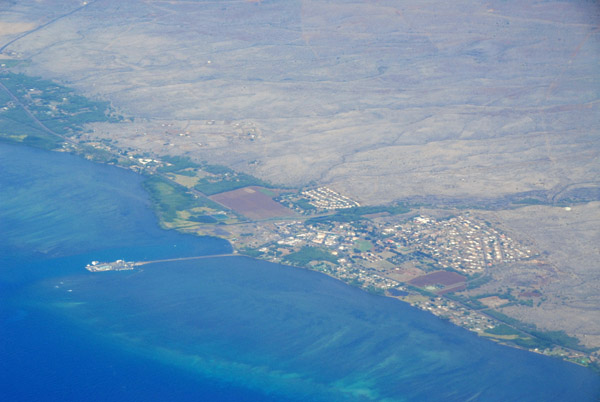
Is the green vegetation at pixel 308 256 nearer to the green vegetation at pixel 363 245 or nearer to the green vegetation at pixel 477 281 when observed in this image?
the green vegetation at pixel 363 245

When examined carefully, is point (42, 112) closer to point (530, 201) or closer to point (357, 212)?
point (357, 212)

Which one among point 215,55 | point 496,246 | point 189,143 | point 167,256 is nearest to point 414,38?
point 215,55

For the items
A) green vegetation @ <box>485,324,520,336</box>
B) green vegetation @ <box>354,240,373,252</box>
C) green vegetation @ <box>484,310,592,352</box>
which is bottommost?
green vegetation @ <box>484,310,592,352</box>

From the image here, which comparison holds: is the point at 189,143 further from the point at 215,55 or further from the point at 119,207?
the point at 215,55

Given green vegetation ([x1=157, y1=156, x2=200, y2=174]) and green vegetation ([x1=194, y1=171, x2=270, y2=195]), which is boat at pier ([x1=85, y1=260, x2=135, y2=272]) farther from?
green vegetation ([x1=157, y1=156, x2=200, y2=174])

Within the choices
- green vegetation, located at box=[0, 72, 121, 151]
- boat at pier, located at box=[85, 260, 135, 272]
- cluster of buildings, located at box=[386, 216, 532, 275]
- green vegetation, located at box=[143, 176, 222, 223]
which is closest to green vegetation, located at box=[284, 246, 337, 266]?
cluster of buildings, located at box=[386, 216, 532, 275]

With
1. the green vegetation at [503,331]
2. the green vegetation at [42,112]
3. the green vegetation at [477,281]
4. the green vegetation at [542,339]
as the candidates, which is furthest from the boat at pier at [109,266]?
the green vegetation at [542,339]
